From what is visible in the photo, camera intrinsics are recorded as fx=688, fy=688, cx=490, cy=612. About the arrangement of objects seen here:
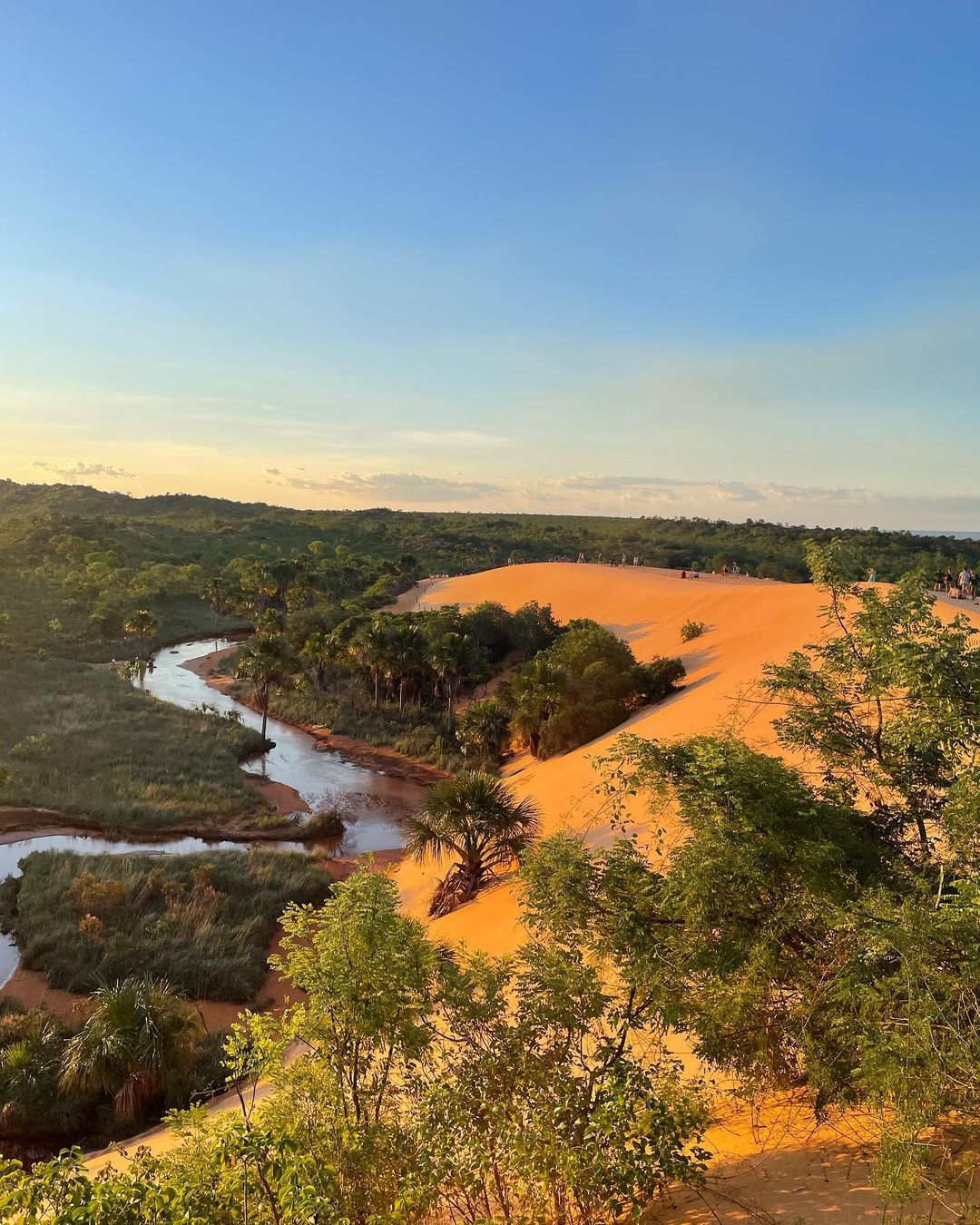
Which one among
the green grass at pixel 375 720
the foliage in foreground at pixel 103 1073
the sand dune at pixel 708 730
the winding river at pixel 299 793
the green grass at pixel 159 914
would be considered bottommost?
the winding river at pixel 299 793

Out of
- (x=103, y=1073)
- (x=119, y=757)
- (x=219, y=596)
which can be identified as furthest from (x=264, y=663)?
(x=219, y=596)

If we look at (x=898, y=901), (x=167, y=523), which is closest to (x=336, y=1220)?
(x=898, y=901)

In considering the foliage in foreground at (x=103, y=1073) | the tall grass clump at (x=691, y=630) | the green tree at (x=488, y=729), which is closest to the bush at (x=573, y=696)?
the green tree at (x=488, y=729)

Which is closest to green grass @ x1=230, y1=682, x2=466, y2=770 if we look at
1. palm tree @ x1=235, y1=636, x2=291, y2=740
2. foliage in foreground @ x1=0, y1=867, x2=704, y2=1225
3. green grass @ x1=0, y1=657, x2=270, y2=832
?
palm tree @ x1=235, y1=636, x2=291, y2=740

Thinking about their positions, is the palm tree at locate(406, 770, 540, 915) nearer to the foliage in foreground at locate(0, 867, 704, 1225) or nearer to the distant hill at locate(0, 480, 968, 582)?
the foliage in foreground at locate(0, 867, 704, 1225)

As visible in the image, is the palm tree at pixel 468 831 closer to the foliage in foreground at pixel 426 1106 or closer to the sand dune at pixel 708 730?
the sand dune at pixel 708 730

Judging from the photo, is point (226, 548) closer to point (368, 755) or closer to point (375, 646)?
point (375, 646)

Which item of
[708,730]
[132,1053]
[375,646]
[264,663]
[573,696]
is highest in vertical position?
[708,730]
